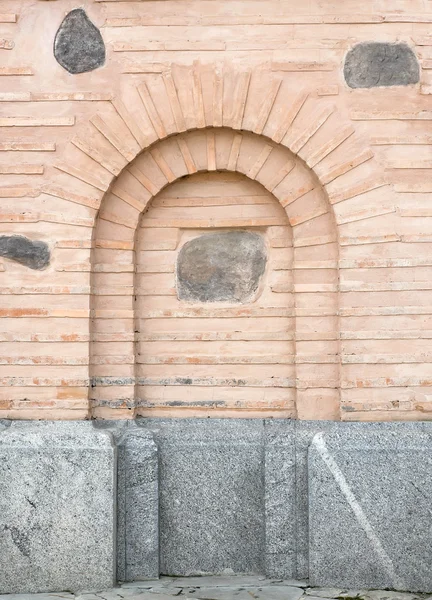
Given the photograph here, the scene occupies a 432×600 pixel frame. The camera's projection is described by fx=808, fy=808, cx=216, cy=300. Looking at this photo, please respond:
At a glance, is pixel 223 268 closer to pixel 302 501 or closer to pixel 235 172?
pixel 235 172

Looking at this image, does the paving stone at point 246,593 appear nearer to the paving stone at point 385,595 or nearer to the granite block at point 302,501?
the granite block at point 302,501

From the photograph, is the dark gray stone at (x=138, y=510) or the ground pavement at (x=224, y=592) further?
the dark gray stone at (x=138, y=510)

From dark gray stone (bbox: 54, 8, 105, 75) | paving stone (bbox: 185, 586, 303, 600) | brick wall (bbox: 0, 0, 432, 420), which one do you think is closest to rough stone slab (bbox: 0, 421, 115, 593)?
brick wall (bbox: 0, 0, 432, 420)

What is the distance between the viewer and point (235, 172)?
5406 mm

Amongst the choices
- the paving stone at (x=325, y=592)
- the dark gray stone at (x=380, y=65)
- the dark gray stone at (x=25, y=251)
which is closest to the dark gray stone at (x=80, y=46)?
the dark gray stone at (x=25, y=251)

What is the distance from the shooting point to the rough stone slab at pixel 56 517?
16.4ft

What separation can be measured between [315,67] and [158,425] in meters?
2.54

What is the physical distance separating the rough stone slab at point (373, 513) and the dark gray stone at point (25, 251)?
6.96 feet

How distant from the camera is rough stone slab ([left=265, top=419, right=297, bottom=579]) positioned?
5121 millimetres

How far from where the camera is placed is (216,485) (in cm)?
524

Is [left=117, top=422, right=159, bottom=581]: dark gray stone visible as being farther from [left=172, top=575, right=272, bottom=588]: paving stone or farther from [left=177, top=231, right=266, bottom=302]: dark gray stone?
[left=177, top=231, right=266, bottom=302]: dark gray stone

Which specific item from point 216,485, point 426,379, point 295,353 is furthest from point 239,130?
point 216,485

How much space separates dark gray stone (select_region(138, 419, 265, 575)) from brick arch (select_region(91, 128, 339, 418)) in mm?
405

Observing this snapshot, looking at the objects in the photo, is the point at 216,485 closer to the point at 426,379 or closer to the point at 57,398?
the point at 57,398
